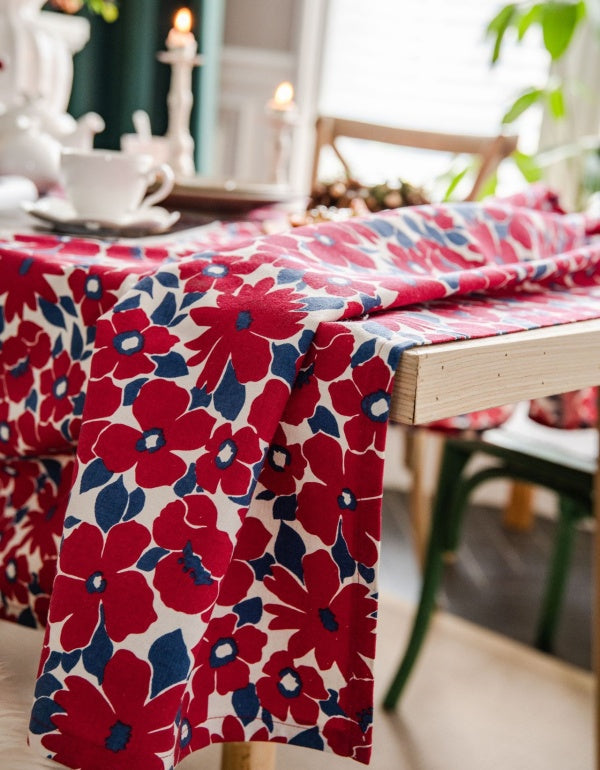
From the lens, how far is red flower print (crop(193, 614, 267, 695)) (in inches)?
23.7

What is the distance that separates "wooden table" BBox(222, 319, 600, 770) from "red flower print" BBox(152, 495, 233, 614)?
0.42ft

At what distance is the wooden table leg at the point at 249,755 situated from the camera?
699 millimetres

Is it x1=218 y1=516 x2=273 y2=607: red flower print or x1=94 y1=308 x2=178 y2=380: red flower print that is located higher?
x1=94 y1=308 x2=178 y2=380: red flower print

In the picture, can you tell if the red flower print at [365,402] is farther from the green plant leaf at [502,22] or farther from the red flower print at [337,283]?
the green plant leaf at [502,22]

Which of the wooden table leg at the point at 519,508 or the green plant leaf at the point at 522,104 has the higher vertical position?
Result: the green plant leaf at the point at 522,104

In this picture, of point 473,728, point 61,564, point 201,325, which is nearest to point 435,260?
point 201,325

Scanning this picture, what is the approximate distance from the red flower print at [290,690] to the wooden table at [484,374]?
0.11 meters

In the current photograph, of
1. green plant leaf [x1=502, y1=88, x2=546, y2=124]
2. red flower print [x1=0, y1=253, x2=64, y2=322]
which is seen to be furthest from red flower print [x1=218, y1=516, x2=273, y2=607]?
green plant leaf [x1=502, y1=88, x2=546, y2=124]

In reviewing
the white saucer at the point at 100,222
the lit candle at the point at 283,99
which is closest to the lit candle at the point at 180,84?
the lit candle at the point at 283,99

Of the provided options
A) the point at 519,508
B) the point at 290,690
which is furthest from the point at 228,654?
the point at 519,508

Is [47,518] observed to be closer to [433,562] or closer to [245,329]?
[245,329]

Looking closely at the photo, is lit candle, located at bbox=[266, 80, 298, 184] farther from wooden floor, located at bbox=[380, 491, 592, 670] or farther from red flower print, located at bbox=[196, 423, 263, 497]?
wooden floor, located at bbox=[380, 491, 592, 670]

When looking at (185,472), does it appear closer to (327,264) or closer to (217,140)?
(327,264)

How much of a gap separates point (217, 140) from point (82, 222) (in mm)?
2105
